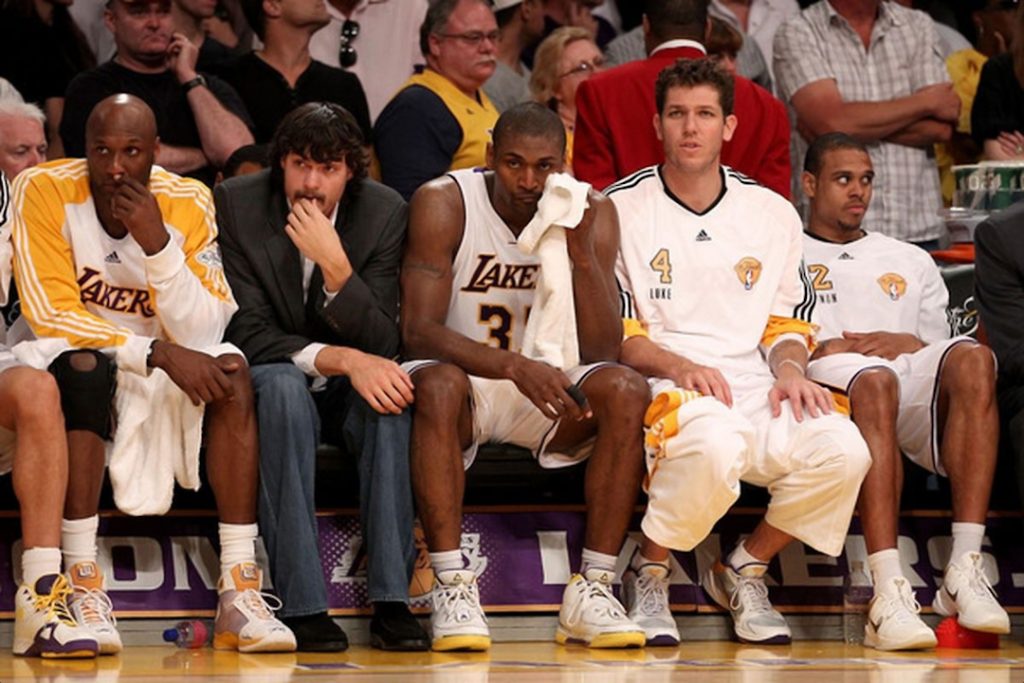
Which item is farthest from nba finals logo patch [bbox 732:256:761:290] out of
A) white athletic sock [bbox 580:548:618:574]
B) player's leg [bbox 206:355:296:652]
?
player's leg [bbox 206:355:296:652]

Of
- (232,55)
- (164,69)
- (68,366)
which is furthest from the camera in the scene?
(232,55)

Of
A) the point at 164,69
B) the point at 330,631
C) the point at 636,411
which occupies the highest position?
the point at 164,69

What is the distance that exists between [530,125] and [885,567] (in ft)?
5.85

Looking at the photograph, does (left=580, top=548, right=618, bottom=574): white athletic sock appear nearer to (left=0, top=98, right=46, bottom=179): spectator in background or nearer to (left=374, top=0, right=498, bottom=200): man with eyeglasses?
(left=374, top=0, right=498, bottom=200): man with eyeglasses

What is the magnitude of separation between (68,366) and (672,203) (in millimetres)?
2125

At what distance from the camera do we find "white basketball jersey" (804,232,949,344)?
23.7 ft

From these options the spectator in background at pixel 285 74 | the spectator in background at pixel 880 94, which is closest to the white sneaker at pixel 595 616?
the spectator in background at pixel 285 74

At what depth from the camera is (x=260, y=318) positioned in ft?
20.9

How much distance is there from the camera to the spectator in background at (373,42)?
8.71 metres

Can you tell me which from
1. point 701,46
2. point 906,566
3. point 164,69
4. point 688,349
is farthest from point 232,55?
point 906,566

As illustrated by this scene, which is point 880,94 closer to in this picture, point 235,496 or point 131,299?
point 131,299

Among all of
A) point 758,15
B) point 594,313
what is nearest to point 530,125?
point 594,313

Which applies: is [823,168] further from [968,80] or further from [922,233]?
[968,80]

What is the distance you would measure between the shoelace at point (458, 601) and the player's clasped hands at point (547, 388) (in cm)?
59
